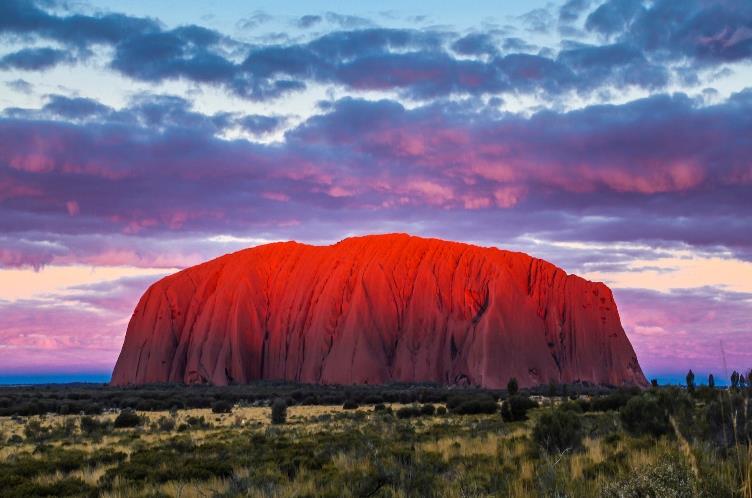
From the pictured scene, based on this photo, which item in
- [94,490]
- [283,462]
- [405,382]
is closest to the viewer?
[94,490]

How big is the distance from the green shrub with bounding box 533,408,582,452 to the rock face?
66085mm

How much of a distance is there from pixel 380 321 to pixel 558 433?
255 feet

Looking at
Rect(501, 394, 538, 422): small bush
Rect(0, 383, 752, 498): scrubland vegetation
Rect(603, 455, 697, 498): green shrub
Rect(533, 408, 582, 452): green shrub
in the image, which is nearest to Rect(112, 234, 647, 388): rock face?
Rect(501, 394, 538, 422): small bush

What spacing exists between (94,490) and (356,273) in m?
88.1

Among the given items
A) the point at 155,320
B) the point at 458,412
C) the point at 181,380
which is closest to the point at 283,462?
the point at 458,412

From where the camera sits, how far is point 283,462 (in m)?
17.1

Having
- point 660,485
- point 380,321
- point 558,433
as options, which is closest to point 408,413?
point 558,433

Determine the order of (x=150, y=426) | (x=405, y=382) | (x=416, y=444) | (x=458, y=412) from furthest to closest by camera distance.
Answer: (x=405, y=382) < (x=458, y=412) < (x=150, y=426) < (x=416, y=444)

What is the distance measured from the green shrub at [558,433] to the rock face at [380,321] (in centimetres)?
6608

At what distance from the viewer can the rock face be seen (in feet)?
294

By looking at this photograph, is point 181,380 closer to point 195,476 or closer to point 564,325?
point 564,325

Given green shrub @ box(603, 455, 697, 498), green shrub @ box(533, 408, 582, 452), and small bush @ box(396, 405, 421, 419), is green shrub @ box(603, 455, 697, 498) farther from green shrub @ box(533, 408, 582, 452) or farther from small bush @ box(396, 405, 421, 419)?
small bush @ box(396, 405, 421, 419)

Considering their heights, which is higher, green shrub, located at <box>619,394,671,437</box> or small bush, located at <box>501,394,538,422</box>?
green shrub, located at <box>619,394,671,437</box>

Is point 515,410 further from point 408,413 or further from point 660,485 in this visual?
point 660,485
